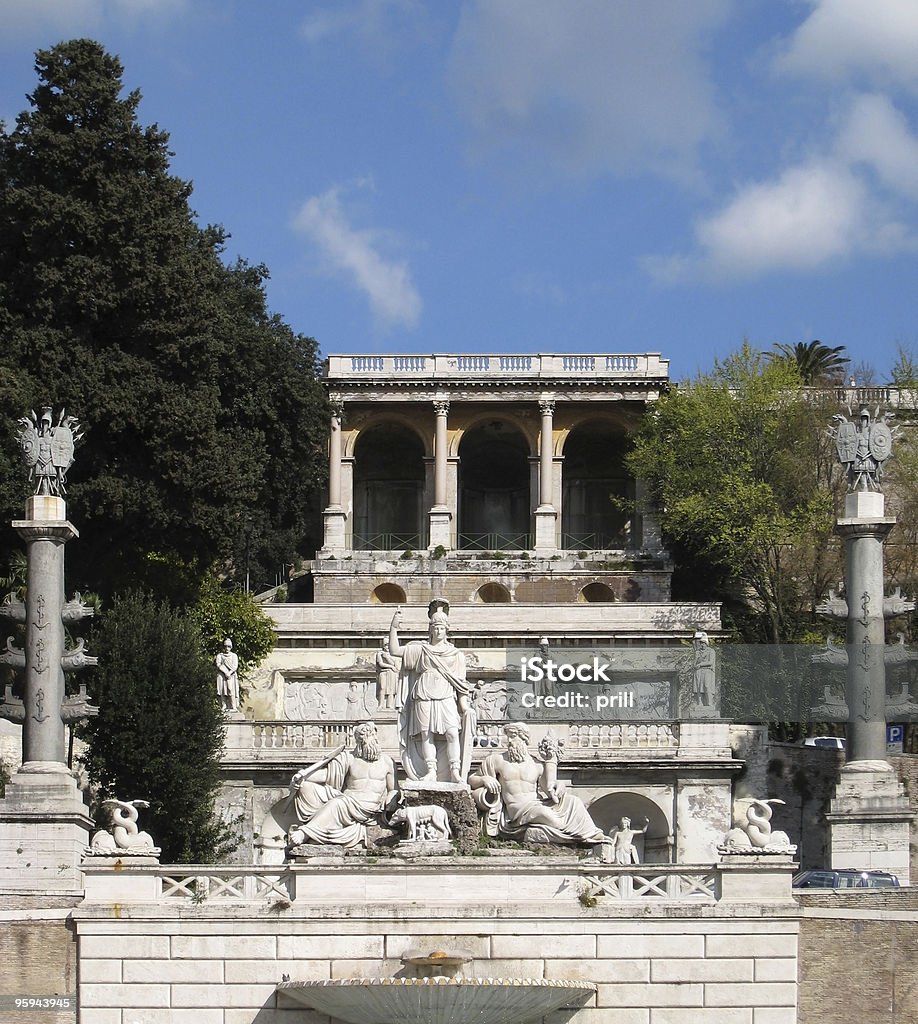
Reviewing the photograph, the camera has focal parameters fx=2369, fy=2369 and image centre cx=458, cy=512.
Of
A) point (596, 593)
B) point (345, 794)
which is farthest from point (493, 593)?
point (345, 794)

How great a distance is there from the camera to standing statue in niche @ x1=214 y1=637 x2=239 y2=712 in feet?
171

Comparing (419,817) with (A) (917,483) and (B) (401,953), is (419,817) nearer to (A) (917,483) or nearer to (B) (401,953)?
(B) (401,953)

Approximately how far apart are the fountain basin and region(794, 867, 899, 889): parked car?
5.29m

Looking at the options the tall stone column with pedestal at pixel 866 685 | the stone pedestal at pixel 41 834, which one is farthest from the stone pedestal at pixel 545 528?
the stone pedestal at pixel 41 834

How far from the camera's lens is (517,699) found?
181ft

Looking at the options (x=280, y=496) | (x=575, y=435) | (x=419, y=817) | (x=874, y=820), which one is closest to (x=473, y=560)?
(x=575, y=435)

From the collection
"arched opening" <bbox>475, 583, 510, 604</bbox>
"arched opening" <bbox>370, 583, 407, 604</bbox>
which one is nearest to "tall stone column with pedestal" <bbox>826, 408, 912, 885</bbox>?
"arched opening" <bbox>475, 583, 510, 604</bbox>

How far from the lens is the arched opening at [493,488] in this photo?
81.7 metres

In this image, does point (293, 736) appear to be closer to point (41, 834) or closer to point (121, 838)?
point (41, 834)

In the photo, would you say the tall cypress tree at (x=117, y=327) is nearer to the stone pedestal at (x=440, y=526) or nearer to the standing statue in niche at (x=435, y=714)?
the standing statue in niche at (x=435, y=714)

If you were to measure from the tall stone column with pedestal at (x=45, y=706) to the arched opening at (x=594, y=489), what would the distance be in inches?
1441

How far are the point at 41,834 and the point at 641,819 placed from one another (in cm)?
1487

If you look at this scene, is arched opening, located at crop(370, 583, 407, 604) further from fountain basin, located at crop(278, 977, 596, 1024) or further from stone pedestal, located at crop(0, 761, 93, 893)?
fountain basin, located at crop(278, 977, 596, 1024)

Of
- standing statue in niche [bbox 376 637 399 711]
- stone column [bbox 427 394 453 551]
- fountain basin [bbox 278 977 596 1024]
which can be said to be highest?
stone column [bbox 427 394 453 551]
